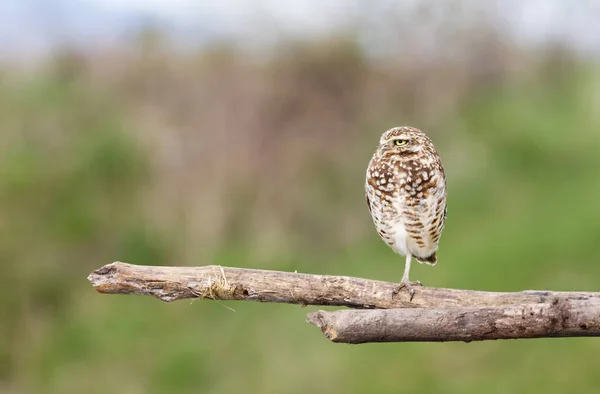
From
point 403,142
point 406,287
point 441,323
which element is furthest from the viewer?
point 403,142

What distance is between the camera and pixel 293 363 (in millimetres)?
7988

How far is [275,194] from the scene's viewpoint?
1040cm

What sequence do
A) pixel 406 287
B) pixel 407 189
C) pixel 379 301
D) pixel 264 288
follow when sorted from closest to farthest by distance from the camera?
1. pixel 264 288
2. pixel 379 301
3. pixel 406 287
4. pixel 407 189

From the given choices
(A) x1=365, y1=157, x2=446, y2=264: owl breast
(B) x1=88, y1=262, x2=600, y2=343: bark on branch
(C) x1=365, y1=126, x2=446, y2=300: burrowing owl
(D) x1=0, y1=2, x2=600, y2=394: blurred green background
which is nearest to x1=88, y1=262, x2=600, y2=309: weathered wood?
(B) x1=88, y1=262, x2=600, y2=343: bark on branch

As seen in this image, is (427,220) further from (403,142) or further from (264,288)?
(264,288)

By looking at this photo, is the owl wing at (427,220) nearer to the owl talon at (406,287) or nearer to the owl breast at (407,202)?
the owl breast at (407,202)

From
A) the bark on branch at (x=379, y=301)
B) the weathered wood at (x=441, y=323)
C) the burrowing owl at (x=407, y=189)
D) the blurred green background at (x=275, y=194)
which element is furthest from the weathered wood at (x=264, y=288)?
the blurred green background at (x=275, y=194)

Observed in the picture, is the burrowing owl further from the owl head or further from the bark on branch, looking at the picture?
the bark on branch

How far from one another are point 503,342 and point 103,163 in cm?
523

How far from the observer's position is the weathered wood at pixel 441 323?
229 cm

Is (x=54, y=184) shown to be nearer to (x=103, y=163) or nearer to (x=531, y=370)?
(x=103, y=163)

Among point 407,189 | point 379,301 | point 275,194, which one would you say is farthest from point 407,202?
point 275,194

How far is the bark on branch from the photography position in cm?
231

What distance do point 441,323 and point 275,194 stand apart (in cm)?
812
